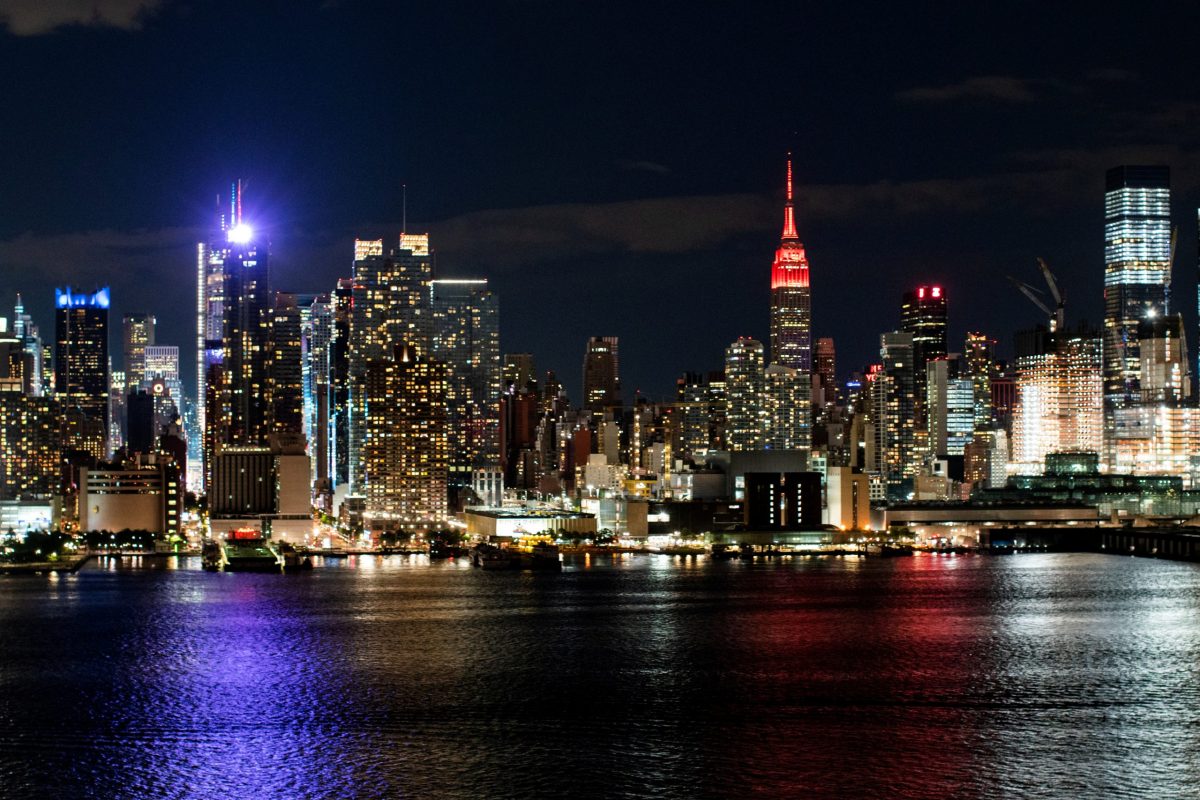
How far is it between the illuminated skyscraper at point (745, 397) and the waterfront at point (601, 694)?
9724cm

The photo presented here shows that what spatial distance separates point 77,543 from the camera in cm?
11506

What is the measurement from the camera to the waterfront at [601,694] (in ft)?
100

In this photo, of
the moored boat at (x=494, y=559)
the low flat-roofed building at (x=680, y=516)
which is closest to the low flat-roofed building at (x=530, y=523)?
the low flat-roofed building at (x=680, y=516)

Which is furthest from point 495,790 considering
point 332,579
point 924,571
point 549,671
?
point 924,571

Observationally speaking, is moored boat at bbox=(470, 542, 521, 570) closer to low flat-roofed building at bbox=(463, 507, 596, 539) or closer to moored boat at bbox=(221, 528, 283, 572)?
moored boat at bbox=(221, 528, 283, 572)

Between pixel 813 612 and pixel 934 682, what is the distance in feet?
60.0

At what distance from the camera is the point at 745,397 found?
548ft

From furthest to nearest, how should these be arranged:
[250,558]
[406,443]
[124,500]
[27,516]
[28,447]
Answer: [28,447], [406,443], [27,516], [124,500], [250,558]

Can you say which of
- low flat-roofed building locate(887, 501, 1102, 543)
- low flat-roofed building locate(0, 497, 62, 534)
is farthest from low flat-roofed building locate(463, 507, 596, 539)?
low flat-roofed building locate(0, 497, 62, 534)

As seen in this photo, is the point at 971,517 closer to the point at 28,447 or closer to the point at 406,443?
the point at 406,443

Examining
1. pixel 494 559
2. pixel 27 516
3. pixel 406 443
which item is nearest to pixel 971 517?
pixel 494 559

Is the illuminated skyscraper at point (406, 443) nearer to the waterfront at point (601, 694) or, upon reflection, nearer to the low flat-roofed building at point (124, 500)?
the low flat-roofed building at point (124, 500)

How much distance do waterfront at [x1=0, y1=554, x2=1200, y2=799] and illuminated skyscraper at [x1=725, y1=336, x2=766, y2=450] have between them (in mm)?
97241

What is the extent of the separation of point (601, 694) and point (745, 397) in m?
129
